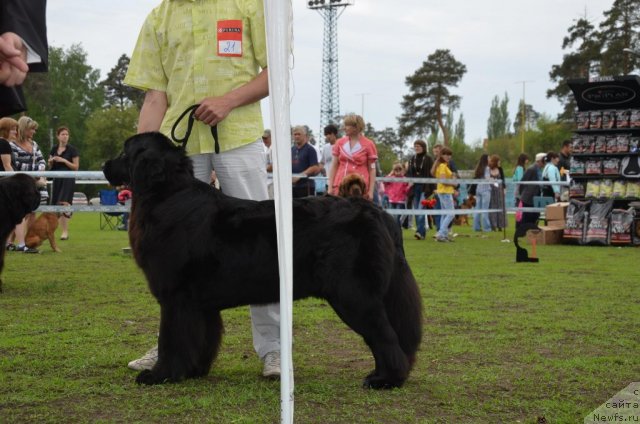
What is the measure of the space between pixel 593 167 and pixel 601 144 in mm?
467

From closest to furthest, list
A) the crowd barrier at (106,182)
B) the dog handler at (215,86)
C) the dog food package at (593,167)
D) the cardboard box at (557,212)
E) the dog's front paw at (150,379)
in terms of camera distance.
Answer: the dog's front paw at (150,379)
the dog handler at (215,86)
the crowd barrier at (106,182)
the dog food package at (593,167)
the cardboard box at (557,212)

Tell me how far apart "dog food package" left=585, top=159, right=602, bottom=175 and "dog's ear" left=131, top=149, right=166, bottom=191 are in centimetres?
1232

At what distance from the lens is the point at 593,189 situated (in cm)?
1484

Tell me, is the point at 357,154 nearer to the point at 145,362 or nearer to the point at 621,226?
the point at 621,226

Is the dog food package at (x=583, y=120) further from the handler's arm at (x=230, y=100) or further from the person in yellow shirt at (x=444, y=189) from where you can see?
the handler's arm at (x=230, y=100)

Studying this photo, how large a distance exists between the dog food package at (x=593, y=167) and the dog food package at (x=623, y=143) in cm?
42

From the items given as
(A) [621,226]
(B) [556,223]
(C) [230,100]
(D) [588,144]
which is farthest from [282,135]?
(B) [556,223]

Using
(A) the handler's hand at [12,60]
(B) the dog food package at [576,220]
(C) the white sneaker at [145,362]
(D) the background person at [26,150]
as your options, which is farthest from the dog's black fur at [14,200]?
(B) the dog food package at [576,220]

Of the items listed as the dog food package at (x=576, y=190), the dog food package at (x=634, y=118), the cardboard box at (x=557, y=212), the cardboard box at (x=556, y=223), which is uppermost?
the dog food package at (x=634, y=118)

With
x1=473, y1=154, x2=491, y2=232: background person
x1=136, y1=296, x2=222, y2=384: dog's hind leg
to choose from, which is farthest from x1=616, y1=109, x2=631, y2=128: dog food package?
x1=136, y1=296, x2=222, y2=384: dog's hind leg

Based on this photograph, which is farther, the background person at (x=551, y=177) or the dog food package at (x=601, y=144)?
the background person at (x=551, y=177)

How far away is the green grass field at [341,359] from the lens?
11.3ft

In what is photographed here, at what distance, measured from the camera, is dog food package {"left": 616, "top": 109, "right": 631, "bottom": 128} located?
14539mm

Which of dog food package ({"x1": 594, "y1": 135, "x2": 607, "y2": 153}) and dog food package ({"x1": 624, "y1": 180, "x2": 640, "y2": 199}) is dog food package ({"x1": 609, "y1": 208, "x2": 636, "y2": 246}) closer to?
dog food package ({"x1": 624, "y1": 180, "x2": 640, "y2": 199})
